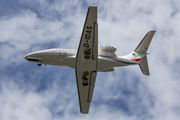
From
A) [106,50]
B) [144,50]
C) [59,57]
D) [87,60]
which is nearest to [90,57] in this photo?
[87,60]

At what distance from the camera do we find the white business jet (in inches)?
1350

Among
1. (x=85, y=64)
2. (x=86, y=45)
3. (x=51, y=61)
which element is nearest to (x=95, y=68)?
(x=85, y=64)

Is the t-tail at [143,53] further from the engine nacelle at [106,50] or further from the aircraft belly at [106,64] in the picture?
the engine nacelle at [106,50]

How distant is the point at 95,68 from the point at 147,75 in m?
10.2

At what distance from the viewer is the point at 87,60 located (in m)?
36.4

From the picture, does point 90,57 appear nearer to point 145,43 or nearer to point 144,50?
point 144,50

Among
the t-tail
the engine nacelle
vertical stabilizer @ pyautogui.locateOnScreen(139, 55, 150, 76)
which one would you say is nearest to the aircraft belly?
the engine nacelle

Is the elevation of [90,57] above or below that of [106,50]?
below

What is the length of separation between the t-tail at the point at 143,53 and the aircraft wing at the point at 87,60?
750cm

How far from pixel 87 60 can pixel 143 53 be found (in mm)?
11166

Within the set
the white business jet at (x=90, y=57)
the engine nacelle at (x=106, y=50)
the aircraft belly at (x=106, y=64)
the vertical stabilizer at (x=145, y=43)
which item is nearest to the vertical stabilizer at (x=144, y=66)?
the white business jet at (x=90, y=57)

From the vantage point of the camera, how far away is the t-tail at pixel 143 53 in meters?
39.7

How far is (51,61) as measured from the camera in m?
36.4

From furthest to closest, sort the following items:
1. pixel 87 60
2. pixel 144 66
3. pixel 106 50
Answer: pixel 144 66 → pixel 106 50 → pixel 87 60
